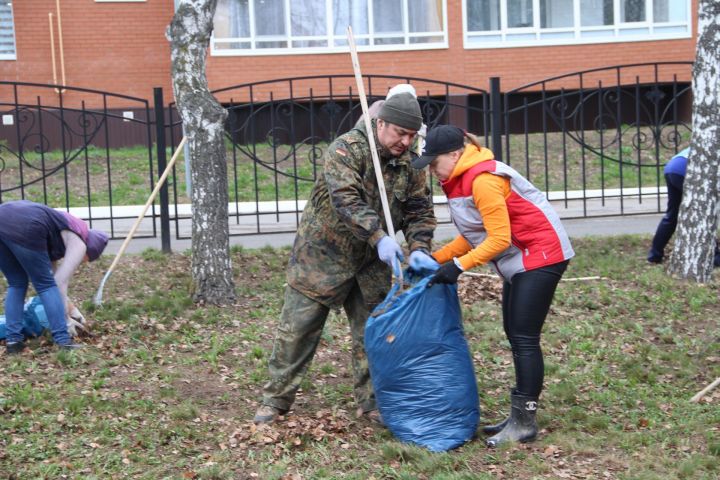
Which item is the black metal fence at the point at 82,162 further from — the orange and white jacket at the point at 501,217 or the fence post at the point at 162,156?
the orange and white jacket at the point at 501,217

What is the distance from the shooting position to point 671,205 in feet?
26.9

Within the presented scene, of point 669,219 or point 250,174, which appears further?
point 250,174

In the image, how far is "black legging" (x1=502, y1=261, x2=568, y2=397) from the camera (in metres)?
4.39

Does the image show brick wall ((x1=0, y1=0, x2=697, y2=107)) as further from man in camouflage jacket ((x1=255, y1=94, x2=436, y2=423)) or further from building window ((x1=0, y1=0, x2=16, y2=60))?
man in camouflage jacket ((x1=255, y1=94, x2=436, y2=423))

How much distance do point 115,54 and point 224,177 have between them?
10776mm

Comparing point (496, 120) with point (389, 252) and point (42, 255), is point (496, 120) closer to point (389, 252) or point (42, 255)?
point (42, 255)

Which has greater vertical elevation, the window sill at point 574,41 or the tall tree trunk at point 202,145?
the window sill at point 574,41

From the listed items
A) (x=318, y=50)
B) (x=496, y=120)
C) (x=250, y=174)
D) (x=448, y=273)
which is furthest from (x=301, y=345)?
(x=318, y=50)

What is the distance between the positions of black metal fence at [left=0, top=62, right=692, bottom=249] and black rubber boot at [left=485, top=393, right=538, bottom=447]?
192 inches

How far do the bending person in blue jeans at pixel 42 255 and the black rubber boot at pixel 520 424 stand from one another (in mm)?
2924

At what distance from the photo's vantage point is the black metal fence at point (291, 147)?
9.47 m

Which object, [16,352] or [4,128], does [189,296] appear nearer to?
[16,352]

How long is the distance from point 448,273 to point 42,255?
2.82m

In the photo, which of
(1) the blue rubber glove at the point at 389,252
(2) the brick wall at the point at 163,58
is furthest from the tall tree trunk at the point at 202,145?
(2) the brick wall at the point at 163,58
